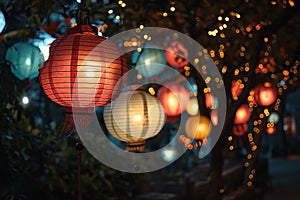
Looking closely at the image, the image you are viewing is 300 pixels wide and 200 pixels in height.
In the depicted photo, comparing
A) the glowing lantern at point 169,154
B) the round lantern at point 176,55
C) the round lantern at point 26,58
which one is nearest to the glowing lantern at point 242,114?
the round lantern at point 176,55

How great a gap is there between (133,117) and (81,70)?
3.39ft

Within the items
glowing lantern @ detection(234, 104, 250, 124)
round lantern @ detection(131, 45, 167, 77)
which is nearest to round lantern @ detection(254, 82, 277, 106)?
glowing lantern @ detection(234, 104, 250, 124)

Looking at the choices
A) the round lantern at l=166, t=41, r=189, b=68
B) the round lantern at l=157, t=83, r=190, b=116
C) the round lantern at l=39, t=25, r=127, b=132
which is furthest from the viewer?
the round lantern at l=157, t=83, r=190, b=116

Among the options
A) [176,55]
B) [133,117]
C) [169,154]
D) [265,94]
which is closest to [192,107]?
[176,55]

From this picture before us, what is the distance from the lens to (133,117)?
379cm

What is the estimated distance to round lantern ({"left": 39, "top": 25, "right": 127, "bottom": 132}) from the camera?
2879 mm

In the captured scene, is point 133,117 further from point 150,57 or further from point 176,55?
point 176,55

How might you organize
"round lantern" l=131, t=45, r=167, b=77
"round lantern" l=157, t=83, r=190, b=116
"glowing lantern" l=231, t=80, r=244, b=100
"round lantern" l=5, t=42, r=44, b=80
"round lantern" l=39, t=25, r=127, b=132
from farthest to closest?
"round lantern" l=157, t=83, r=190, b=116, "round lantern" l=131, t=45, r=167, b=77, "glowing lantern" l=231, t=80, r=244, b=100, "round lantern" l=5, t=42, r=44, b=80, "round lantern" l=39, t=25, r=127, b=132

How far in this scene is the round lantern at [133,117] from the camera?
3.77m

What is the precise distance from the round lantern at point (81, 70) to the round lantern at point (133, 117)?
754 mm

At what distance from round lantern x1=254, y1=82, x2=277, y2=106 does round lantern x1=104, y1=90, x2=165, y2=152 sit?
2250 mm

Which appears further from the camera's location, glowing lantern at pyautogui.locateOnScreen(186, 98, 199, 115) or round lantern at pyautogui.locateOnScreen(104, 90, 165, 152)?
glowing lantern at pyautogui.locateOnScreen(186, 98, 199, 115)

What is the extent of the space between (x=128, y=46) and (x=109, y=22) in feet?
2.29

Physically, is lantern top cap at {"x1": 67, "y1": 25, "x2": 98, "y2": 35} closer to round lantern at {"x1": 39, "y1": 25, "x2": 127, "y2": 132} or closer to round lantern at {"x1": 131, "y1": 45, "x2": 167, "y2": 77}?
round lantern at {"x1": 39, "y1": 25, "x2": 127, "y2": 132}
